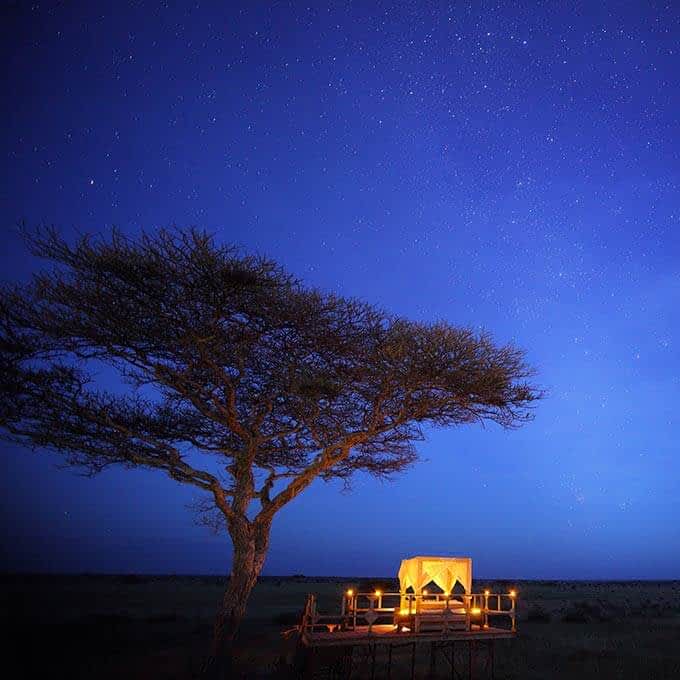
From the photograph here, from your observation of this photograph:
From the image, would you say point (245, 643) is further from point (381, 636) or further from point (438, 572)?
point (381, 636)

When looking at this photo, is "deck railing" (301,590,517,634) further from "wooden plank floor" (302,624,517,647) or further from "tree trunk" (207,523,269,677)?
"tree trunk" (207,523,269,677)

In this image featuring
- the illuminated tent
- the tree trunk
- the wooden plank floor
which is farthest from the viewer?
the illuminated tent

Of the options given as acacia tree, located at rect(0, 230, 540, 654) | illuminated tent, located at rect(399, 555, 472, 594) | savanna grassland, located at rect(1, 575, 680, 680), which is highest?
acacia tree, located at rect(0, 230, 540, 654)

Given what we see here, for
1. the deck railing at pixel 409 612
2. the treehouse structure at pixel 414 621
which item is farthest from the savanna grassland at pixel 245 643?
the deck railing at pixel 409 612

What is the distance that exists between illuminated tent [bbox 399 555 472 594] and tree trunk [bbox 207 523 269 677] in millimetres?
4718

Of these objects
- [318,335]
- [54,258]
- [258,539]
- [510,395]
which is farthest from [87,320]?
[510,395]

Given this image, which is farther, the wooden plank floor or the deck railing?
the deck railing

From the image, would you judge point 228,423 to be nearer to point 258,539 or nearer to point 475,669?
point 258,539

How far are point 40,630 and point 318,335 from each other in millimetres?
20061

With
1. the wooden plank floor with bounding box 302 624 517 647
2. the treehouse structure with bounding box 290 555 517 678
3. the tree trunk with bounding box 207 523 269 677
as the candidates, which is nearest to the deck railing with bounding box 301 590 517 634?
the treehouse structure with bounding box 290 555 517 678

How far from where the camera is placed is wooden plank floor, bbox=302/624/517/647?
1384cm

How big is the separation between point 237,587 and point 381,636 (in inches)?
165

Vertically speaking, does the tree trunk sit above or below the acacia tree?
below

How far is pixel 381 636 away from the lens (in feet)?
47.5
